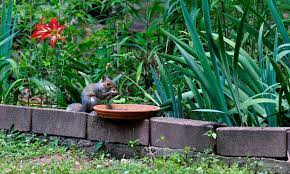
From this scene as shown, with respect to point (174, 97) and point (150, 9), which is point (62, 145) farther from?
point (150, 9)

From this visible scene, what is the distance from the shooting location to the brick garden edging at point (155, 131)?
409 cm

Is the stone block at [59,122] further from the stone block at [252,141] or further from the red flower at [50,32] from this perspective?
the stone block at [252,141]

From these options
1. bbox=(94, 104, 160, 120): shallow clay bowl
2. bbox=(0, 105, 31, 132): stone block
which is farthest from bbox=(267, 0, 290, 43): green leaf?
bbox=(0, 105, 31, 132): stone block

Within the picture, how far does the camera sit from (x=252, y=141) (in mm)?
4125

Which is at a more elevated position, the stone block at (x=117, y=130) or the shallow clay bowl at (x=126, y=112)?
the shallow clay bowl at (x=126, y=112)

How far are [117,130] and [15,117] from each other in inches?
40.9

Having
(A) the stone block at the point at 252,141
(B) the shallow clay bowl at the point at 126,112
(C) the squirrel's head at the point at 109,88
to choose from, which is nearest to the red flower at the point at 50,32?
(C) the squirrel's head at the point at 109,88

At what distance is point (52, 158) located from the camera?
15.5 ft

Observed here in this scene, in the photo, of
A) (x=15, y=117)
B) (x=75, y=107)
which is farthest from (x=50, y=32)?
(x=15, y=117)

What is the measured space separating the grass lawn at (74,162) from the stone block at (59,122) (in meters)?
0.08

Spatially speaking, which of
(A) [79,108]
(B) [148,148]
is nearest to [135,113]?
(B) [148,148]

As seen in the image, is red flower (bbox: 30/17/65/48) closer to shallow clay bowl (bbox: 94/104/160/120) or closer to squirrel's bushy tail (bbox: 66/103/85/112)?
squirrel's bushy tail (bbox: 66/103/85/112)

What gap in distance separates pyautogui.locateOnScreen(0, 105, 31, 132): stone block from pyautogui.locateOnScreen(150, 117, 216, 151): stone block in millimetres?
1218

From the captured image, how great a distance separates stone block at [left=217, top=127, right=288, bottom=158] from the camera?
4.04m
